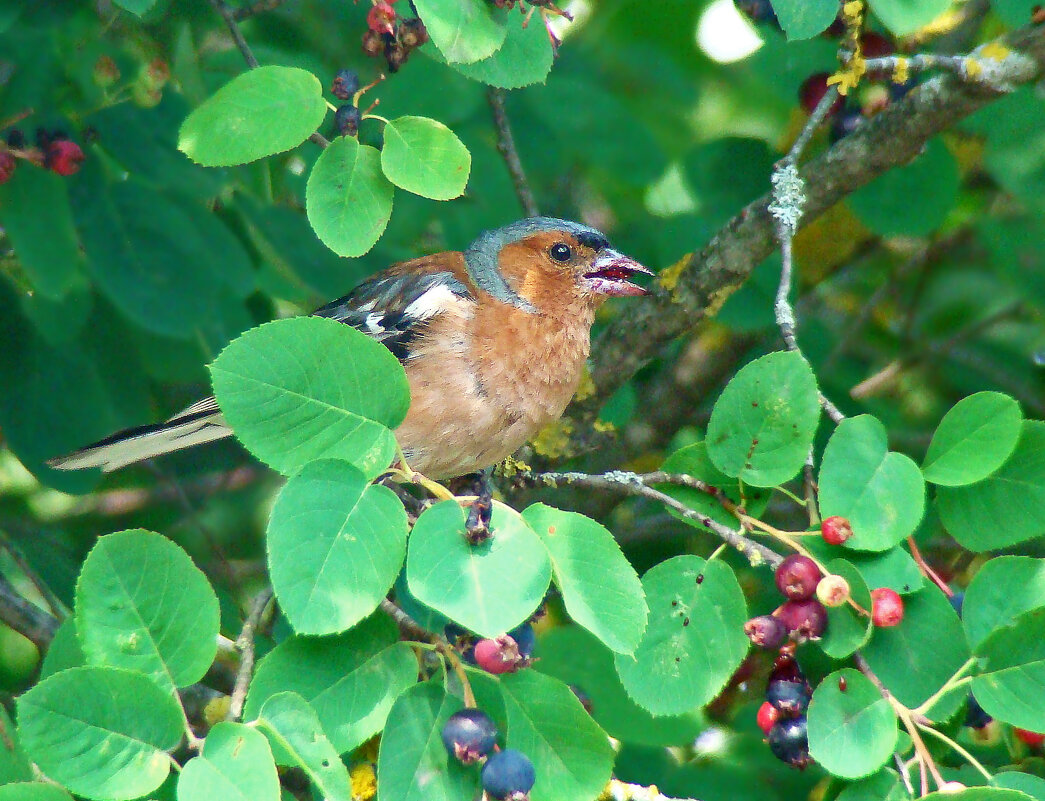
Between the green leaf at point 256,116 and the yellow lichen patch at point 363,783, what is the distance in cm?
153

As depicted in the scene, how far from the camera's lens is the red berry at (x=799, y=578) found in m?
2.37

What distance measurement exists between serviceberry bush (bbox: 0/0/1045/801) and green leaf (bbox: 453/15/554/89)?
15 millimetres

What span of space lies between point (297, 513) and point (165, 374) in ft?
8.45

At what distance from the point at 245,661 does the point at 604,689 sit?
1141 millimetres

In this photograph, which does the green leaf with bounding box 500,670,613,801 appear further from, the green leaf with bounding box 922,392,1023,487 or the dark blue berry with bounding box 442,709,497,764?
the green leaf with bounding box 922,392,1023,487

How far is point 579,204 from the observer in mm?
5781

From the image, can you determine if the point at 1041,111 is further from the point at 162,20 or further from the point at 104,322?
the point at 104,322

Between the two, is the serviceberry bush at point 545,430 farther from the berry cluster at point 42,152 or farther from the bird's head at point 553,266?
the bird's head at point 553,266

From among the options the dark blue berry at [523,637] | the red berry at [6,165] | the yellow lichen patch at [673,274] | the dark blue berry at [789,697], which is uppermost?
the red berry at [6,165]

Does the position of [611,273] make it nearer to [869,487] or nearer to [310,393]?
[869,487]

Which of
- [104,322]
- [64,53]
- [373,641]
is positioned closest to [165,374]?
[104,322]

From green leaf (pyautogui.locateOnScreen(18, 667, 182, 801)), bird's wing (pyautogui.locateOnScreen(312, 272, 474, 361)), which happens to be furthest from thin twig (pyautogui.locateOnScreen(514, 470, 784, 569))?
green leaf (pyautogui.locateOnScreen(18, 667, 182, 801))

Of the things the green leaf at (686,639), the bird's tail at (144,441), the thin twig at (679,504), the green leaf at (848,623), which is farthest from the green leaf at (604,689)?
the bird's tail at (144,441)

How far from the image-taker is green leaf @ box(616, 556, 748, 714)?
2.41m
